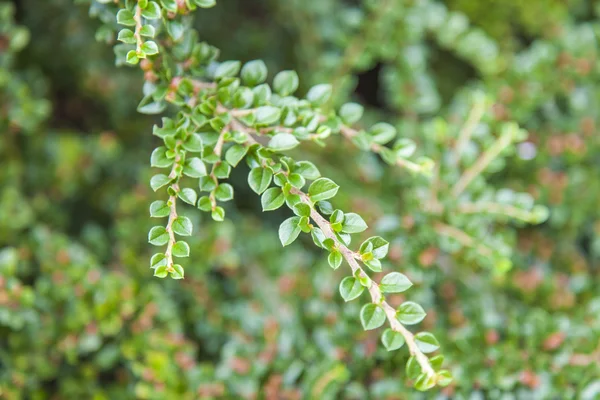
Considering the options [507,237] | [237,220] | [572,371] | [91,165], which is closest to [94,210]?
[91,165]

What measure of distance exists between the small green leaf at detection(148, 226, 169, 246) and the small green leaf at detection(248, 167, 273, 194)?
129 mm

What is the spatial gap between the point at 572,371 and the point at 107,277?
894mm

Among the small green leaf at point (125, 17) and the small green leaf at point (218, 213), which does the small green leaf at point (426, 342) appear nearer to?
the small green leaf at point (218, 213)

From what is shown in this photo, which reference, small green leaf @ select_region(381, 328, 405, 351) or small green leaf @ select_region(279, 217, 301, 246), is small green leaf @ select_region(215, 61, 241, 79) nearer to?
small green leaf @ select_region(279, 217, 301, 246)

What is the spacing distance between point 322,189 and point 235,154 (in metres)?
0.13

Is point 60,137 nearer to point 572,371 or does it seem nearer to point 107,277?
point 107,277

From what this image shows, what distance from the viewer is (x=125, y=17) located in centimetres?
80

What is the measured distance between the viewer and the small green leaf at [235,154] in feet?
2.71

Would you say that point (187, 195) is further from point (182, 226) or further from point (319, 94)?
point (319, 94)

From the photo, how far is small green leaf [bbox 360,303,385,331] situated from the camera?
30.4 inches

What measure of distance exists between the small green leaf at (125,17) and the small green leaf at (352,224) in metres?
0.38

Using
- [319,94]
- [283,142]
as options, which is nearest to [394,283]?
[283,142]

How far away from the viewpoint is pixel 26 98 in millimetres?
1280

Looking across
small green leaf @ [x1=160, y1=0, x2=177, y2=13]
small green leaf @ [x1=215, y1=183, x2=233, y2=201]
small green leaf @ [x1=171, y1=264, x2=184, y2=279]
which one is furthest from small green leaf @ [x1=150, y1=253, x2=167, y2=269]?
small green leaf @ [x1=160, y1=0, x2=177, y2=13]
